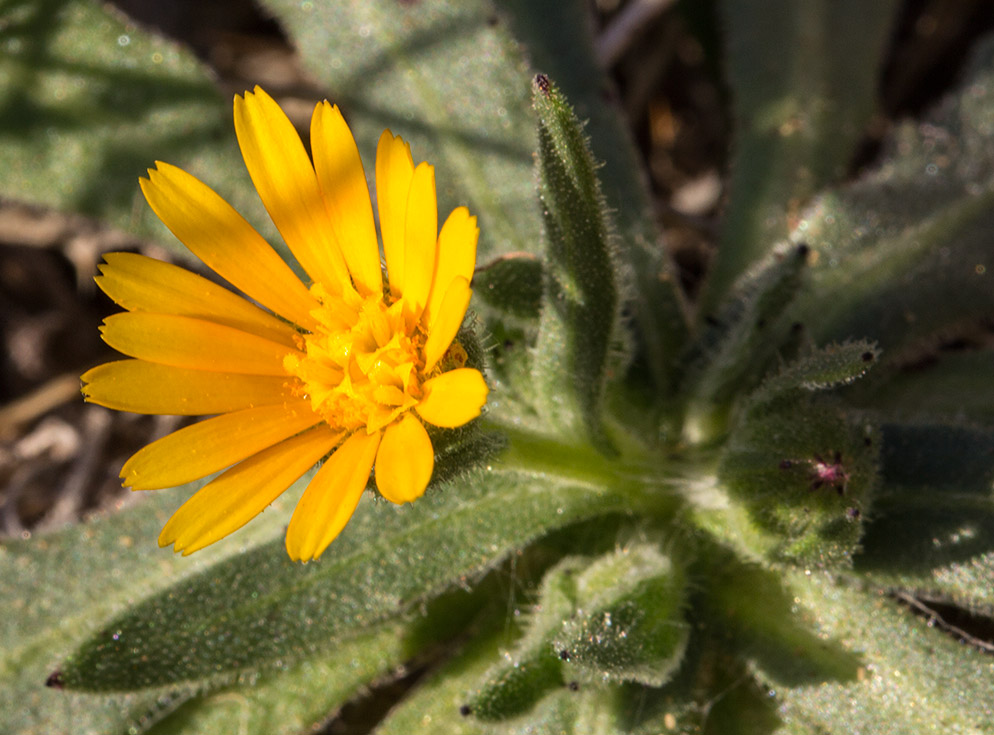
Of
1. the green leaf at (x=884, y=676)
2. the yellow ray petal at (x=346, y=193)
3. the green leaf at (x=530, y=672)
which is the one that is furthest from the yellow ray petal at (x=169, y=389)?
the green leaf at (x=884, y=676)

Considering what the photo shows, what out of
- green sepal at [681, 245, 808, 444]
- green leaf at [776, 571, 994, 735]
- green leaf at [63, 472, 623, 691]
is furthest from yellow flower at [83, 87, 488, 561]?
green leaf at [776, 571, 994, 735]

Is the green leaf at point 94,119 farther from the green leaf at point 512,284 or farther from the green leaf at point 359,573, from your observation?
the green leaf at point 359,573

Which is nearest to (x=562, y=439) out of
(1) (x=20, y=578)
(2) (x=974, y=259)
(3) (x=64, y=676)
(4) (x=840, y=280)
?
(4) (x=840, y=280)

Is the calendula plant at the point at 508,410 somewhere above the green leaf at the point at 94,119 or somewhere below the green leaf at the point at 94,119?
below

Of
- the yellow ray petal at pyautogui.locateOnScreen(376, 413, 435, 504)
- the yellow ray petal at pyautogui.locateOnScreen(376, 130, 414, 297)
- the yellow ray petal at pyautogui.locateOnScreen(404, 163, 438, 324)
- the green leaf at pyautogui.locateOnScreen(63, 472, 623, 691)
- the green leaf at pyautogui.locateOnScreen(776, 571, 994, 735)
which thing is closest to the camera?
the yellow ray petal at pyautogui.locateOnScreen(376, 413, 435, 504)

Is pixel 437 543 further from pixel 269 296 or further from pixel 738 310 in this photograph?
pixel 738 310

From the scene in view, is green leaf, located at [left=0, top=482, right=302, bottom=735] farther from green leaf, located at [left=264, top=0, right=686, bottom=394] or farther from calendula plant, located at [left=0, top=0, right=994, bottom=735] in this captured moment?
green leaf, located at [left=264, top=0, right=686, bottom=394]

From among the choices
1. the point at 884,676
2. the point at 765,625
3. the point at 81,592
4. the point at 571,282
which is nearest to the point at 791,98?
the point at 571,282
